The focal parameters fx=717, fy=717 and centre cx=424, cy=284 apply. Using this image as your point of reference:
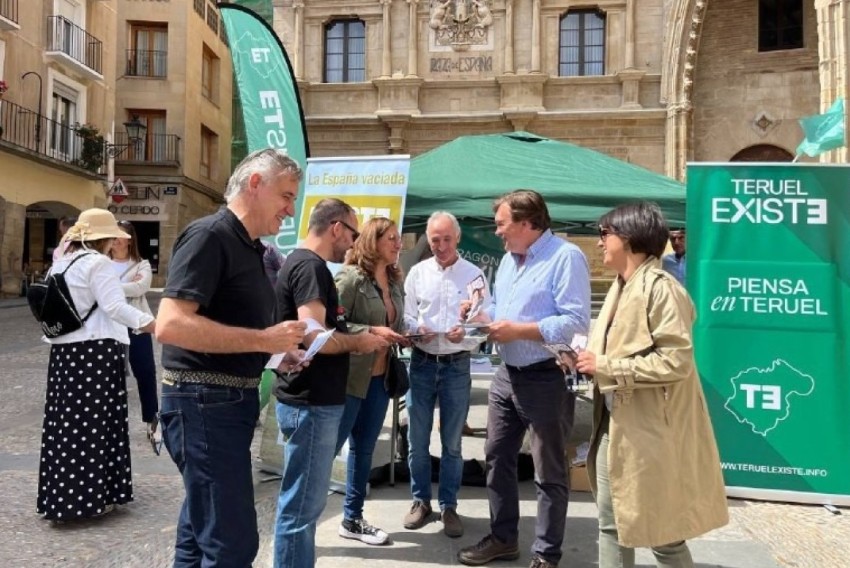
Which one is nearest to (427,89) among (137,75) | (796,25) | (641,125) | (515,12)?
(515,12)

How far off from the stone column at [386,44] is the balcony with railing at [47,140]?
10062 millimetres

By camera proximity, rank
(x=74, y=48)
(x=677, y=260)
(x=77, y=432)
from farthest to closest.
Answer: (x=74, y=48) → (x=677, y=260) → (x=77, y=432)

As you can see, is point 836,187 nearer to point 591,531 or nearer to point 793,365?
point 793,365

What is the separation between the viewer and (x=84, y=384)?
165 inches

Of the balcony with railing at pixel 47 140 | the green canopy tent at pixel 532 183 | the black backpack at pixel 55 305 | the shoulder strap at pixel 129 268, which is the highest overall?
the balcony with railing at pixel 47 140

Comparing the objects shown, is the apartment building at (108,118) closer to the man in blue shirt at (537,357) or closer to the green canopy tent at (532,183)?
the green canopy tent at (532,183)

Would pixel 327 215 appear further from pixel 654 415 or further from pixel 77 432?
pixel 77 432

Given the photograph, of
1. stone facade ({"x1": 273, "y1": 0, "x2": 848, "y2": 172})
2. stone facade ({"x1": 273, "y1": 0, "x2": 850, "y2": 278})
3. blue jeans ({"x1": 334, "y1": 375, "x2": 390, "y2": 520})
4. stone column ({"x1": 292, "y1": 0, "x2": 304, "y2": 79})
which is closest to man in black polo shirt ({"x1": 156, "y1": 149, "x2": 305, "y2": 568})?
blue jeans ({"x1": 334, "y1": 375, "x2": 390, "y2": 520})

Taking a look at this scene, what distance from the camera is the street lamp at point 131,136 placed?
21547 mm

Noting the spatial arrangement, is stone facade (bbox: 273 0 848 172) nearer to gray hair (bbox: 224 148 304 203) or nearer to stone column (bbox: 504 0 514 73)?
stone column (bbox: 504 0 514 73)

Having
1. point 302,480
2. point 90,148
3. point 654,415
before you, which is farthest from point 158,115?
point 654,415

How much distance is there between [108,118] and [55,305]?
23.6 metres

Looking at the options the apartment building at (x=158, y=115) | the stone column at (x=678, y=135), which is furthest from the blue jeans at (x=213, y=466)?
the apartment building at (x=158, y=115)

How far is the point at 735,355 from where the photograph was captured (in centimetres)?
487
